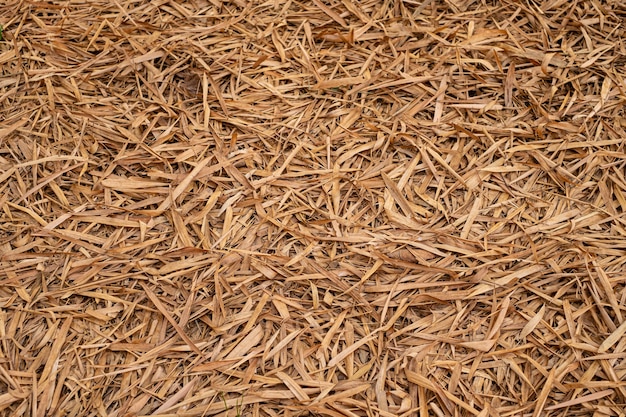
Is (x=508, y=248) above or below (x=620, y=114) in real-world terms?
below

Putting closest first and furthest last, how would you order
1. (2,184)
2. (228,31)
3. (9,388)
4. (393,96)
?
(9,388), (2,184), (393,96), (228,31)

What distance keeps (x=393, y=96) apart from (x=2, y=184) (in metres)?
1.21

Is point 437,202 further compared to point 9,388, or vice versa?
point 437,202

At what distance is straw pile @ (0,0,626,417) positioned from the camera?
149 cm

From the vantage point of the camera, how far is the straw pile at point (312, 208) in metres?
1.49

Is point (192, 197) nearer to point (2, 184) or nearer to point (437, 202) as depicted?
point (2, 184)

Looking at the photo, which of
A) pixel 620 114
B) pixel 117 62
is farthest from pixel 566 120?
pixel 117 62

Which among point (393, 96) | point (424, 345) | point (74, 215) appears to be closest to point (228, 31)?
point (393, 96)

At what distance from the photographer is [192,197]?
68.4 inches

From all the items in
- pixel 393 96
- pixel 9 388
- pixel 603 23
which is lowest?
pixel 9 388

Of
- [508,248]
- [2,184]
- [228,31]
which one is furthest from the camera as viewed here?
[228,31]

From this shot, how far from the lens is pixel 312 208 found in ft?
5.57

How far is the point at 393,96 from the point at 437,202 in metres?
0.40

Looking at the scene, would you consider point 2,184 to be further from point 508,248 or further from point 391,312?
point 508,248
